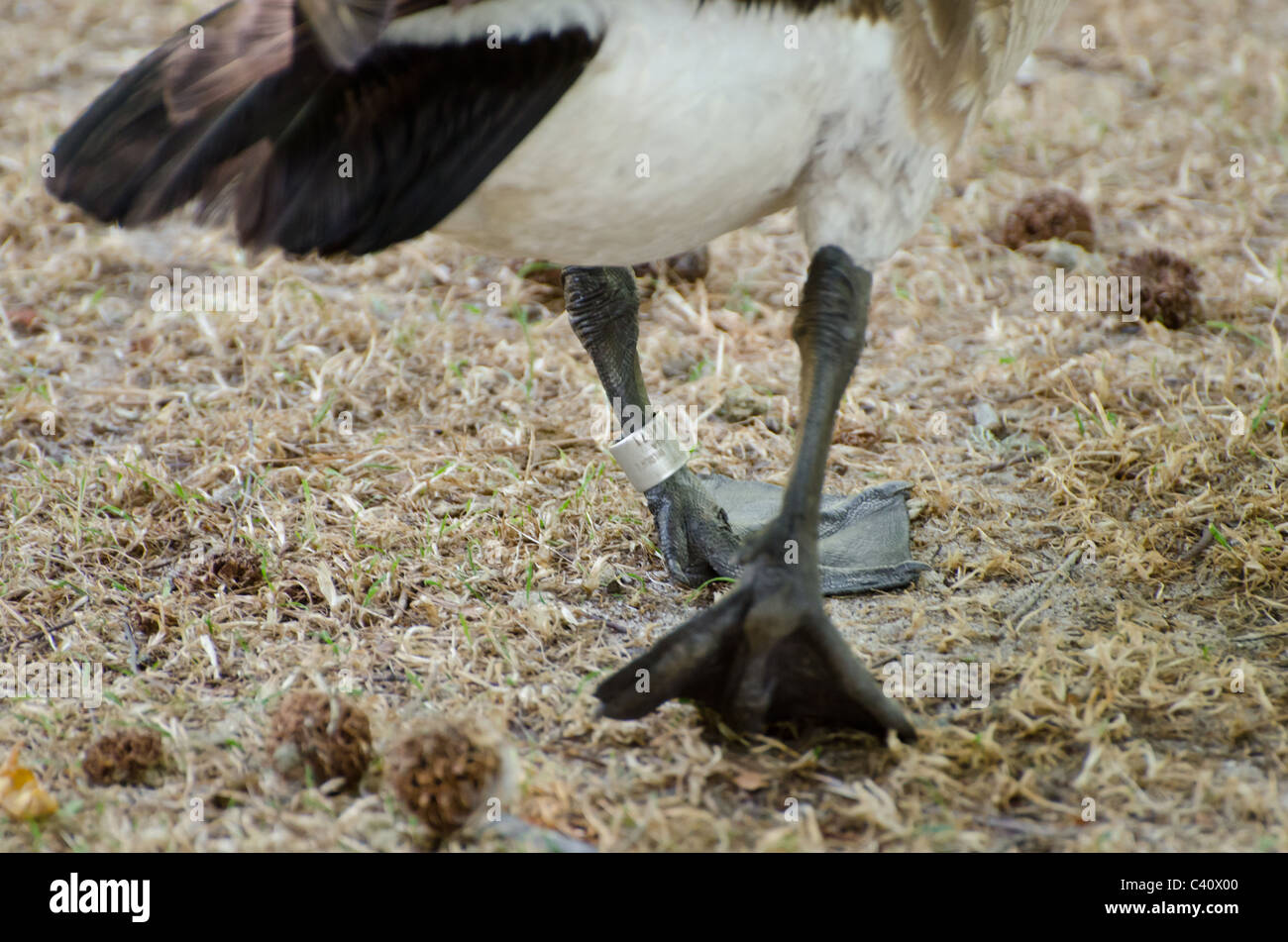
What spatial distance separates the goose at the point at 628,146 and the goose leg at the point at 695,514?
0.47 meters

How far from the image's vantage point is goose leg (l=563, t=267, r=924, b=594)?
2590mm

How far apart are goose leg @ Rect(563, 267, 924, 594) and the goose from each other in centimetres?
47

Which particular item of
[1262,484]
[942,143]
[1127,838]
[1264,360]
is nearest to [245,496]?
[942,143]

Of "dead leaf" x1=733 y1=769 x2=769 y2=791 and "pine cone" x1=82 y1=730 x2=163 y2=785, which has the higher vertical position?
"pine cone" x1=82 y1=730 x2=163 y2=785

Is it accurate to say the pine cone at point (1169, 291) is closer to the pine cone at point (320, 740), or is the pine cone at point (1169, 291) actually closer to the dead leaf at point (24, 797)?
the pine cone at point (320, 740)

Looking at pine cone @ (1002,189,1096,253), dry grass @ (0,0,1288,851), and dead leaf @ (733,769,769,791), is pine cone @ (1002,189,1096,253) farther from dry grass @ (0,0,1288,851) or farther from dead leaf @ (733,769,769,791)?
dead leaf @ (733,769,769,791)

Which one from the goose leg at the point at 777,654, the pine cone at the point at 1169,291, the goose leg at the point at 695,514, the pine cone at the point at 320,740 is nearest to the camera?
the pine cone at the point at 320,740

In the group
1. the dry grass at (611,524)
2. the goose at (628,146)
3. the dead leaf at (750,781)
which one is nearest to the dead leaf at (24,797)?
the dry grass at (611,524)

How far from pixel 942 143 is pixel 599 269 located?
80cm

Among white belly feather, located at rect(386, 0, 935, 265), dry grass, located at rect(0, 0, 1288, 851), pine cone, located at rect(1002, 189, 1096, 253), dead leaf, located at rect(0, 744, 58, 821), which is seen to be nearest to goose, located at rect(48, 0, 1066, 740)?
white belly feather, located at rect(386, 0, 935, 265)

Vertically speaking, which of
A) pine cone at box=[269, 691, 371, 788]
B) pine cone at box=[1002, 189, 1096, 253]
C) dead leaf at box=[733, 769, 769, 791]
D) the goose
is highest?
pine cone at box=[1002, 189, 1096, 253]

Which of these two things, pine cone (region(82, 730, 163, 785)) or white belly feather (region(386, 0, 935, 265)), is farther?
pine cone (region(82, 730, 163, 785))

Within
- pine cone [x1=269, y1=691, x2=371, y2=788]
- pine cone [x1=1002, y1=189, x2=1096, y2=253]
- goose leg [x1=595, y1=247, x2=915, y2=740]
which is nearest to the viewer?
pine cone [x1=269, y1=691, x2=371, y2=788]

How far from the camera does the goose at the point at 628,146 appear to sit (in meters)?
1.76
